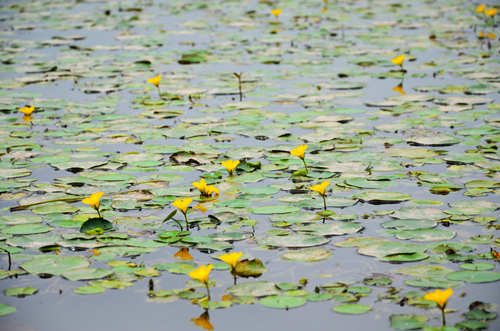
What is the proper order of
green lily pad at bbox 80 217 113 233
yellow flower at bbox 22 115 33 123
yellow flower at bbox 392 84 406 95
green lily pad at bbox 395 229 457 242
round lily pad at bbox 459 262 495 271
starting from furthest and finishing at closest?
1. yellow flower at bbox 392 84 406 95
2. yellow flower at bbox 22 115 33 123
3. green lily pad at bbox 80 217 113 233
4. green lily pad at bbox 395 229 457 242
5. round lily pad at bbox 459 262 495 271

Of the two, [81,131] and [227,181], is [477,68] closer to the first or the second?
[227,181]

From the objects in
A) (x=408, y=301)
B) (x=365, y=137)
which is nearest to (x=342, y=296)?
(x=408, y=301)

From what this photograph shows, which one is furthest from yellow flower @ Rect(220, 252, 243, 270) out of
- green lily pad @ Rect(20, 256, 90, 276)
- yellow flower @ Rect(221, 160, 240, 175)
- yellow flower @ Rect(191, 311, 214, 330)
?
yellow flower @ Rect(221, 160, 240, 175)

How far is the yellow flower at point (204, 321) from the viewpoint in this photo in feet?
6.43

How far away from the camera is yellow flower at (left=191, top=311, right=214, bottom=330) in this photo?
6.43ft

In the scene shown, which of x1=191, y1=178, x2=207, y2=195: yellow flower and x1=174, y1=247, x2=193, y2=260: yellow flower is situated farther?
x1=191, y1=178, x2=207, y2=195: yellow flower

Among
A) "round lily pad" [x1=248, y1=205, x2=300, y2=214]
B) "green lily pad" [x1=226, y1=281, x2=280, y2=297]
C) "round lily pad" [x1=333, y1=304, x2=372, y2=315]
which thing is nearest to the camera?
"round lily pad" [x1=333, y1=304, x2=372, y2=315]

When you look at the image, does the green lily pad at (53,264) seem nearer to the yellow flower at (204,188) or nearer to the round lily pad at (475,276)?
the yellow flower at (204,188)

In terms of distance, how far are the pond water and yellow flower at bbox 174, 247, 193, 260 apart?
0.8 inches

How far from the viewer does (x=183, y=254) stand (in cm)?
241

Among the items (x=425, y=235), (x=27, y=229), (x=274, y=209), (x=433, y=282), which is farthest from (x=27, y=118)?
(x=433, y=282)

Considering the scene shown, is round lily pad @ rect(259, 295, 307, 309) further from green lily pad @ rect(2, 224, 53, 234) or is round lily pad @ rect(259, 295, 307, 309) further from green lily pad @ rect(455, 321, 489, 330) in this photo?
green lily pad @ rect(2, 224, 53, 234)

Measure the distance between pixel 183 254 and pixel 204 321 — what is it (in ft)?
1.55

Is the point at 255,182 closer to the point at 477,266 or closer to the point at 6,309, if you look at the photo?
the point at 477,266
